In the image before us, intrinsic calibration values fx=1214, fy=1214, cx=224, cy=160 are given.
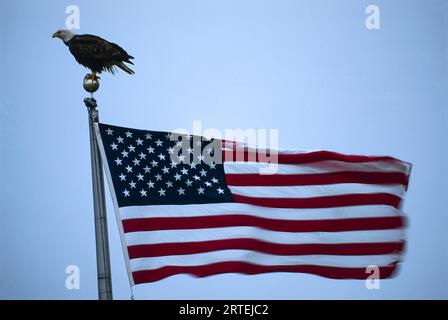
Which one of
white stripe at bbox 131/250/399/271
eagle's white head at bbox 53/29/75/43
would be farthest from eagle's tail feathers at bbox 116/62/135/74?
white stripe at bbox 131/250/399/271

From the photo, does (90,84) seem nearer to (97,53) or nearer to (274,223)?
(97,53)

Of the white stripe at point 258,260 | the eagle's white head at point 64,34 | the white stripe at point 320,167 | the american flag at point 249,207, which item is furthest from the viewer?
the white stripe at point 320,167

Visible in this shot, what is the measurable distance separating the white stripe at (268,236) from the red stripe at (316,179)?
92 cm

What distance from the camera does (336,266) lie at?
22.8 m

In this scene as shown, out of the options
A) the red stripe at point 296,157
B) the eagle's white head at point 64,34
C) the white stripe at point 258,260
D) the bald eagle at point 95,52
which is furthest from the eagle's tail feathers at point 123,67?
the white stripe at point 258,260

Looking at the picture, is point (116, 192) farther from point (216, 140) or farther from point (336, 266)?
point (336, 266)

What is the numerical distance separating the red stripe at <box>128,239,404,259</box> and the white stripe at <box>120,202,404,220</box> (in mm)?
536

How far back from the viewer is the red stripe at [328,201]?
22.8 m

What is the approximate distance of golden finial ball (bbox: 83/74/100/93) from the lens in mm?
20500

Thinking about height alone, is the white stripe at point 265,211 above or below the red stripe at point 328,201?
below

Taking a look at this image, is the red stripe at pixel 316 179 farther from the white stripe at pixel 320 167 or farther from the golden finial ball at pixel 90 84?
the golden finial ball at pixel 90 84

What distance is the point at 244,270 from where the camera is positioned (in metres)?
22.4
